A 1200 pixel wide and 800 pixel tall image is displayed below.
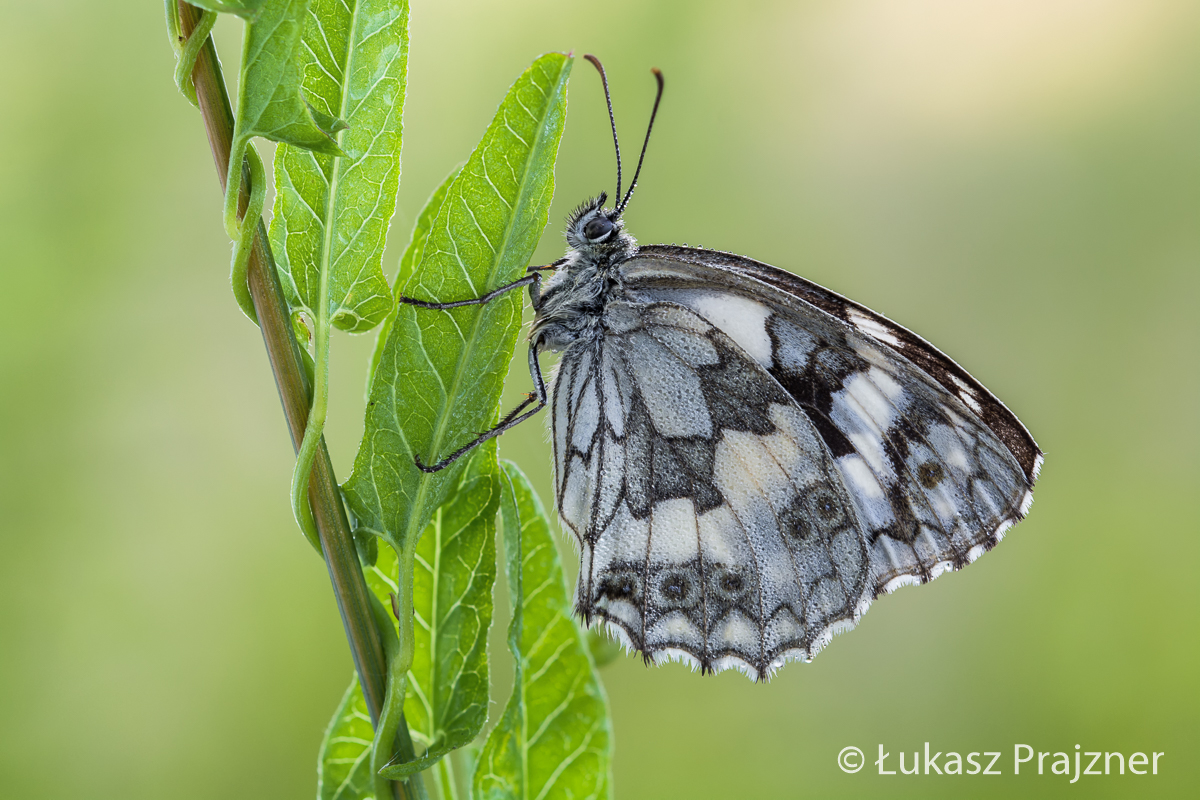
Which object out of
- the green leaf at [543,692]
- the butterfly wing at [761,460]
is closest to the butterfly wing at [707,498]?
the butterfly wing at [761,460]

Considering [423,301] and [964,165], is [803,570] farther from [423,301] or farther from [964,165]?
[964,165]

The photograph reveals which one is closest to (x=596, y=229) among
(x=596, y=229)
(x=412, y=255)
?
(x=596, y=229)

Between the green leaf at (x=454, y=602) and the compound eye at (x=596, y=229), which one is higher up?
the compound eye at (x=596, y=229)

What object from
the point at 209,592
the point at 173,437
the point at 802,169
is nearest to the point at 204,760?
the point at 209,592

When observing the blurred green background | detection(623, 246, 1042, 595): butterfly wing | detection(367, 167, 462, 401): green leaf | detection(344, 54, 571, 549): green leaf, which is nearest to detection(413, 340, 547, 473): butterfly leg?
detection(344, 54, 571, 549): green leaf

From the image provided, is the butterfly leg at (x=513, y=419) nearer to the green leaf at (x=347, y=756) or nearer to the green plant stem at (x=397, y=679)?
the green plant stem at (x=397, y=679)

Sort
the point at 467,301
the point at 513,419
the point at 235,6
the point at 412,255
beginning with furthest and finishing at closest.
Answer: the point at 513,419 < the point at 412,255 < the point at 467,301 < the point at 235,6

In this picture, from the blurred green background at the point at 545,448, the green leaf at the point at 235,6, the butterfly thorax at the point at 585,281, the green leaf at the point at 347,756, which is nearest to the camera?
the green leaf at the point at 235,6

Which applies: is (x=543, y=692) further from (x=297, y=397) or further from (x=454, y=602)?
(x=297, y=397)
